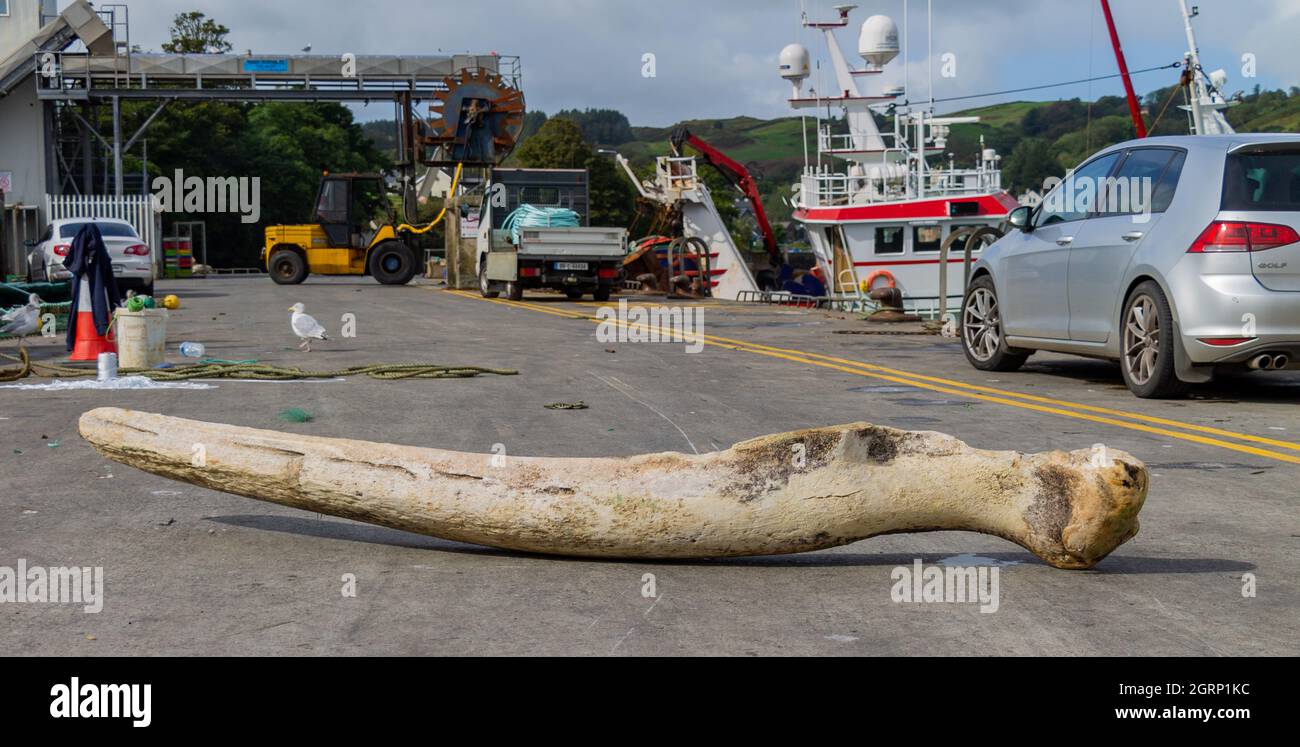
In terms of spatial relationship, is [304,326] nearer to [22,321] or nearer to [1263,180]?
[22,321]

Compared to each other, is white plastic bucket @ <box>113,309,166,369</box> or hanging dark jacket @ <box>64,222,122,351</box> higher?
hanging dark jacket @ <box>64,222,122,351</box>

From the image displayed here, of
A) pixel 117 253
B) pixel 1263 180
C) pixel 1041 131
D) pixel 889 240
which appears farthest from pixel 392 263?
pixel 1041 131

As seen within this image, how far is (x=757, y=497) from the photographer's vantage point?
190 inches

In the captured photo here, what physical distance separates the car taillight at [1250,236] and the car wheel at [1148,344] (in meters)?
0.57

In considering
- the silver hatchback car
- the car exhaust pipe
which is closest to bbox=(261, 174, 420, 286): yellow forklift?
the silver hatchback car

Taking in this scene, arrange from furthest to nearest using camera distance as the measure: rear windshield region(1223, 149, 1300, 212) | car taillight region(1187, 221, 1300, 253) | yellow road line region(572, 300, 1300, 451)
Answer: rear windshield region(1223, 149, 1300, 212) < car taillight region(1187, 221, 1300, 253) < yellow road line region(572, 300, 1300, 451)

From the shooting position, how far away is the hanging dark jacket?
13211mm

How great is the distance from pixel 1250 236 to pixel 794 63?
3730cm

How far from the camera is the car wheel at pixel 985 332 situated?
1254 cm

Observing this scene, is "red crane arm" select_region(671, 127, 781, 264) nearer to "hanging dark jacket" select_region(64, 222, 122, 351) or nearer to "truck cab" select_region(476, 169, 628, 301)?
"truck cab" select_region(476, 169, 628, 301)

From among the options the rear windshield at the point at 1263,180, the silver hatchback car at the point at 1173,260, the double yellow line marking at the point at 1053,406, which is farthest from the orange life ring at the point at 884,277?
the rear windshield at the point at 1263,180

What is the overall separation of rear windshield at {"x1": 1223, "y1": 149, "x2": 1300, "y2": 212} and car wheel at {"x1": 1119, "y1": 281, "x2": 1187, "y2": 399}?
2.74 feet

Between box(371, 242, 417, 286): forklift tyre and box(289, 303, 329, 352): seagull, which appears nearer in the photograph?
box(289, 303, 329, 352): seagull
